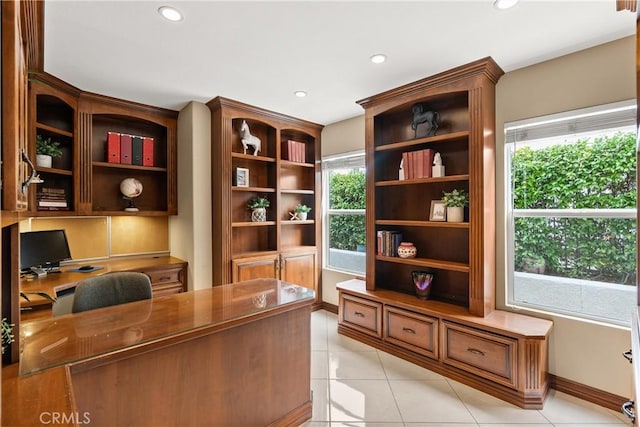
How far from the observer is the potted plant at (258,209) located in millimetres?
3777

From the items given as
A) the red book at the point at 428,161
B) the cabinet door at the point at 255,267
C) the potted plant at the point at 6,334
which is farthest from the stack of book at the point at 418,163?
the potted plant at the point at 6,334

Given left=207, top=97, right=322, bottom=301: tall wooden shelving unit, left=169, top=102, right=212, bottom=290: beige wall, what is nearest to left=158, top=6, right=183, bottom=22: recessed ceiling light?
left=207, top=97, right=322, bottom=301: tall wooden shelving unit

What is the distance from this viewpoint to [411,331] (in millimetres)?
2842

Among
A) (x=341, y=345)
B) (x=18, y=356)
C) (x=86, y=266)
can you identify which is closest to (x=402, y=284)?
(x=341, y=345)

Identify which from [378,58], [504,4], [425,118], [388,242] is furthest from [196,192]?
[504,4]

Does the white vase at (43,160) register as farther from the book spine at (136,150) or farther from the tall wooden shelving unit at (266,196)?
the tall wooden shelving unit at (266,196)

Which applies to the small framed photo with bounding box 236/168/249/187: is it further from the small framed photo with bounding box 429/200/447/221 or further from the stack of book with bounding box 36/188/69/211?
the small framed photo with bounding box 429/200/447/221

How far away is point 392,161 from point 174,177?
8.45 feet

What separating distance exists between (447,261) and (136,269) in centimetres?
310

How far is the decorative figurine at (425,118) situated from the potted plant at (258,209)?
1.97m

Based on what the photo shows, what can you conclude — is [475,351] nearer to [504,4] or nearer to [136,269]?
[504,4]

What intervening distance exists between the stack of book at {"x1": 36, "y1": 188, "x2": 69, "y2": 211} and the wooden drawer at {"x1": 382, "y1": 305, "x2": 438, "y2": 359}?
11.1ft

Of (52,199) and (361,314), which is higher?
(52,199)

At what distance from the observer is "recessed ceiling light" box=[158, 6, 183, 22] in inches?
70.7
